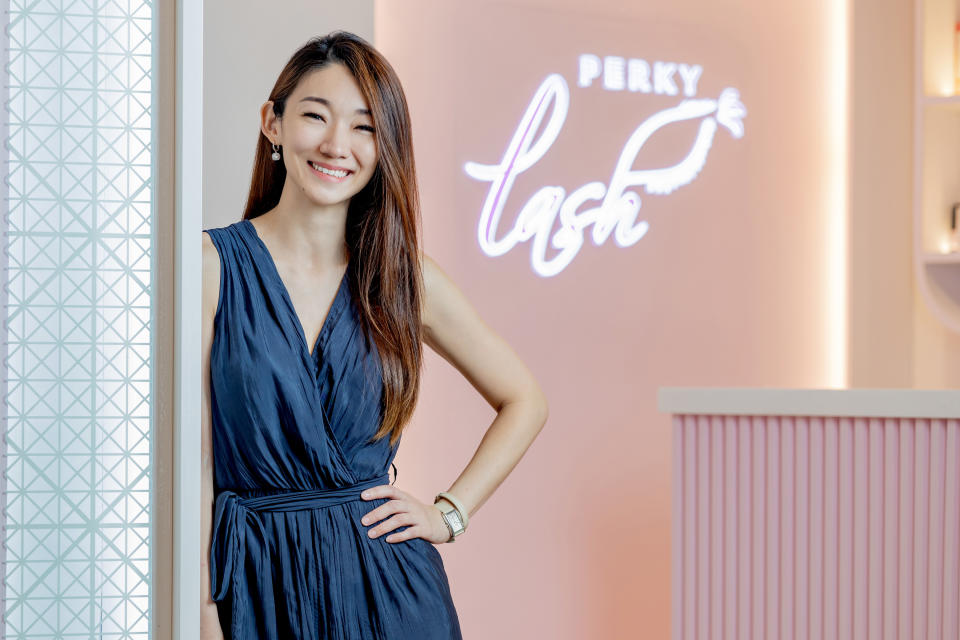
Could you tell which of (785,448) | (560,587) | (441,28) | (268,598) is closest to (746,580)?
(785,448)

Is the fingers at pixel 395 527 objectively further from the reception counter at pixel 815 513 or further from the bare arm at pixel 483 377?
the reception counter at pixel 815 513

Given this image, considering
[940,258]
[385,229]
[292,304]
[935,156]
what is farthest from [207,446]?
[935,156]

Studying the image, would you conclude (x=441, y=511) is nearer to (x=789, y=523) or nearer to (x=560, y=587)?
(x=789, y=523)

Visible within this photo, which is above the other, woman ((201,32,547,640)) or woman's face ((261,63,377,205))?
woman's face ((261,63,377,205))

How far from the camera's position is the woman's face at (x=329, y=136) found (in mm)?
Result: 1429

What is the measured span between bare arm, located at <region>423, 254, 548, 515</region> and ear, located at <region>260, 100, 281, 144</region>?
32 centimetres

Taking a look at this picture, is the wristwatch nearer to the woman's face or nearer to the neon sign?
the woman's face

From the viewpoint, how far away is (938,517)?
6.21 feet

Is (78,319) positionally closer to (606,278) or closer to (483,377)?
(483,377)

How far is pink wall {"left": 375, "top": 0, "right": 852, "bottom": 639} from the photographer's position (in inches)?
121

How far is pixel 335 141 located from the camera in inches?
55.7

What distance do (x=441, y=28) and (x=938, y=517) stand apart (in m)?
1.98

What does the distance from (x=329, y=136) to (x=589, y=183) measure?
1.92 metres

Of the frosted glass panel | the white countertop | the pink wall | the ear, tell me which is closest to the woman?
the ear
